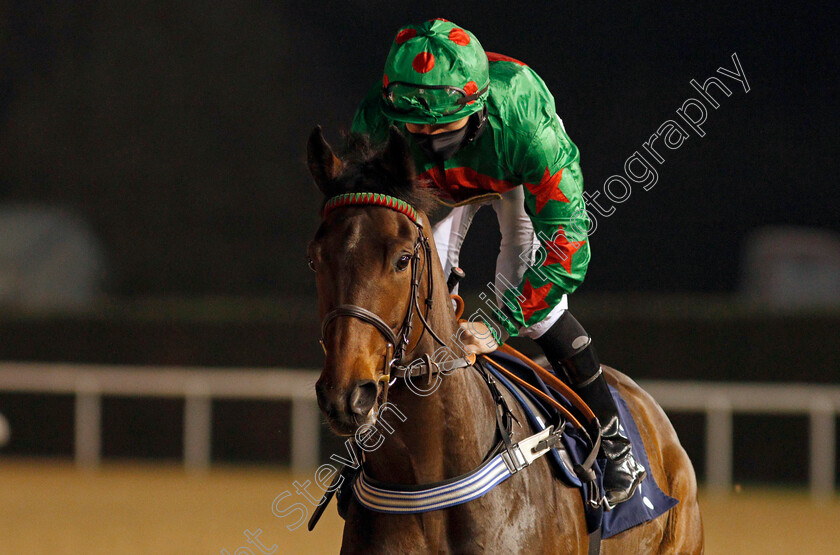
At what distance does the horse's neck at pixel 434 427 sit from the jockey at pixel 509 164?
0.25m

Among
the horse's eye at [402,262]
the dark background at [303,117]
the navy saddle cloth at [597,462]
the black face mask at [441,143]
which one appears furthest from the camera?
the dark background at [303,117]

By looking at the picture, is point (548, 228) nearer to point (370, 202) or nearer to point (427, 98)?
point (427, 98)

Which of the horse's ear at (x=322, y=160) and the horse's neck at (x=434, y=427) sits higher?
the horse's ear at (x=322, y=160)

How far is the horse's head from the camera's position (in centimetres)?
191

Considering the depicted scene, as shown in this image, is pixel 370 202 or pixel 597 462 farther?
pixel 597 462

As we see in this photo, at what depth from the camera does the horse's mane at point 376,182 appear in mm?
2137

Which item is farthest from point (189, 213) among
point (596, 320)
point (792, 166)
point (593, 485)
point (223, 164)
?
point (593, 485)

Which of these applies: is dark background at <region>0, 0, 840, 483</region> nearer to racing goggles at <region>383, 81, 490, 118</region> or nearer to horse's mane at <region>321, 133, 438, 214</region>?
racing goggles at <region>383, 81, 490, 118</region>

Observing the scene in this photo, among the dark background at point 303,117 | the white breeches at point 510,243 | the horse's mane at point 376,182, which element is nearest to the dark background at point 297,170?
the dark background at point 303,117

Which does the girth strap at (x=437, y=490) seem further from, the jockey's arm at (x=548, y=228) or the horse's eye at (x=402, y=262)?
the horse's eye at (x=402, y=262)

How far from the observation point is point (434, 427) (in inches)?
89.0

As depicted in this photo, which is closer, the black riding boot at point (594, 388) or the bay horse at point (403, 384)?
the bay horse at point (403, 384)

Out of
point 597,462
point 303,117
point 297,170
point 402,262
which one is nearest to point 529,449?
point 597,462

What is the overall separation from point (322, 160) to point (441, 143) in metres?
0.42
